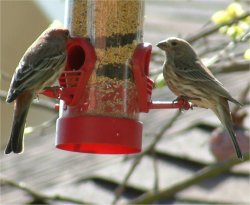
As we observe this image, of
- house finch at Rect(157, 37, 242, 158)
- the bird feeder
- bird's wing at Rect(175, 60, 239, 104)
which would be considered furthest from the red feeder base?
bird's wing at Rect(175, 60, 239, 104)

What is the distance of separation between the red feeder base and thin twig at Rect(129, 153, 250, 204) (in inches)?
77.5

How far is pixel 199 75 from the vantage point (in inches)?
368

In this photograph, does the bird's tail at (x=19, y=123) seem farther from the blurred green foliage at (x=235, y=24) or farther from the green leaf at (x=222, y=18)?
the green leaf at (x=222, y=18)

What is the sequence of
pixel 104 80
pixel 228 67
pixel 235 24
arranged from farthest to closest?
pixel 228 67 → pixel 235 24 → pixel 104 80

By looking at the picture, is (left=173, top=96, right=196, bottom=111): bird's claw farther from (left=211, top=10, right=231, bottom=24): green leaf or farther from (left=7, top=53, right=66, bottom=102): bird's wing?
(left=211, top=10, right=231, bottom=24): green leaf

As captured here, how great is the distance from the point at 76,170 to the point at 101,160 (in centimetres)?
43

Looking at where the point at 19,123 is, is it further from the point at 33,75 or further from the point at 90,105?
the point at 90,105

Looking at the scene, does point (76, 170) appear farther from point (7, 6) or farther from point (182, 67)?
point (7, 6)

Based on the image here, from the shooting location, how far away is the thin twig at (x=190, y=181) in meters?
10.8

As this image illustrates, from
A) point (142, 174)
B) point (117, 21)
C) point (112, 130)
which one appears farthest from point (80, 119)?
point (142, 174)

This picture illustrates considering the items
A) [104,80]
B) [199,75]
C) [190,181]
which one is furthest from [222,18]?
[104,80]

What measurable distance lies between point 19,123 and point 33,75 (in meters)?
0.41

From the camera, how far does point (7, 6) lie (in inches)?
921

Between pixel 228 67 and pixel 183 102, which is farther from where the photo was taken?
pixel 228 67
